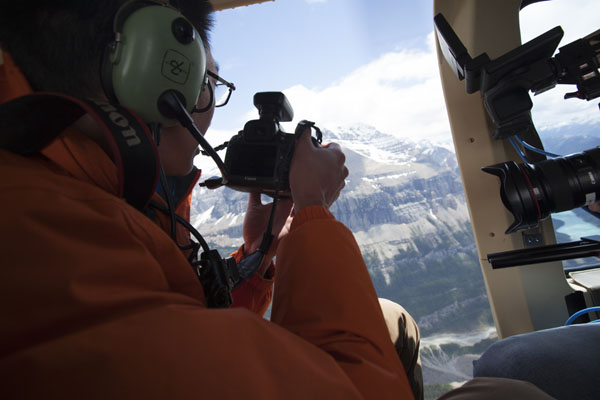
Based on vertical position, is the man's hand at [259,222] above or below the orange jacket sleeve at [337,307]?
above

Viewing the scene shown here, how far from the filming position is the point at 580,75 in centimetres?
97

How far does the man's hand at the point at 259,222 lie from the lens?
4.08ft

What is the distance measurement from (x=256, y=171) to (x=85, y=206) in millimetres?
629

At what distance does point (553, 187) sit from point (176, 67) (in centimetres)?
110

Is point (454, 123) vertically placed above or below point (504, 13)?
below

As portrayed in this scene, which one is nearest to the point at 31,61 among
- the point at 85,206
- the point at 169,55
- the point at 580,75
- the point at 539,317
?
the point at 169,55

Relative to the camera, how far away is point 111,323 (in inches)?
11.8

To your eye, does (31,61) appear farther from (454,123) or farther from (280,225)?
(454,123)

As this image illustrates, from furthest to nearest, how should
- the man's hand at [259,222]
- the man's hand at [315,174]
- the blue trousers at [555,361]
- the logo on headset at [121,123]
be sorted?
1. the man's hand at [259,222]
2. the man's hand at [315,174]
3. the blue trousers at [555,361]
4. the logo on headset at [121,123]

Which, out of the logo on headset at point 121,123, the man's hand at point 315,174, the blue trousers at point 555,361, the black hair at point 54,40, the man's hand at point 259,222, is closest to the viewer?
the logo on headset at point 121,123

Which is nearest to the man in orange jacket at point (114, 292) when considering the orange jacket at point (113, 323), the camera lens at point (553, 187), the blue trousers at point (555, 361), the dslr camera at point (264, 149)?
the orange jacket at point (113, 323)

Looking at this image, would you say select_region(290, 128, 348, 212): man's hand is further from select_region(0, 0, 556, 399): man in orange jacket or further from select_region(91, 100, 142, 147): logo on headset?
select_region(91, 100, 142, 147): logo on headset

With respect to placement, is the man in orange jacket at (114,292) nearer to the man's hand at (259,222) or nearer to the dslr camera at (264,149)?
the dslr camera at (264,149)

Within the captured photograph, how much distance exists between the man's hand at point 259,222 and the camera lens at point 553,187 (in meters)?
0.77
